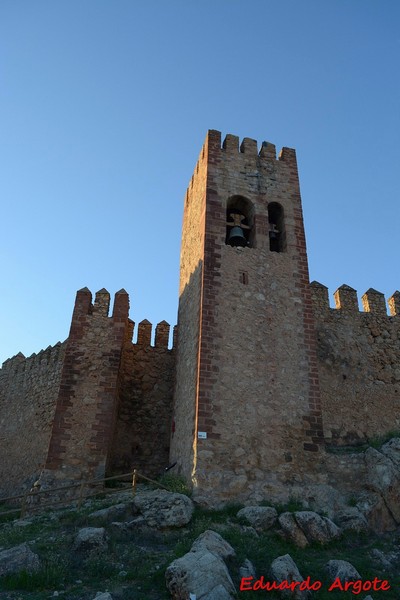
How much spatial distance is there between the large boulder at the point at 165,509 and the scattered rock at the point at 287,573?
7.32ft

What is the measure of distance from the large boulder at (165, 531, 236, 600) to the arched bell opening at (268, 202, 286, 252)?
30.2 feet

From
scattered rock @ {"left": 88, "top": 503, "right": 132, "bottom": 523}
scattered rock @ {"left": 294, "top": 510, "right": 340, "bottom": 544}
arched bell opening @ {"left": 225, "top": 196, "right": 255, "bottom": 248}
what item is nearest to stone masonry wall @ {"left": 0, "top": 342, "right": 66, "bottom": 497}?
scattered rock @ {"left": 88, "top": 503, "right": 132, "bottom": 523}

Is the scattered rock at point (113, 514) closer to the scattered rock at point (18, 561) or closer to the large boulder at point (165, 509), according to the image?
the large boulder at point (165, 509)

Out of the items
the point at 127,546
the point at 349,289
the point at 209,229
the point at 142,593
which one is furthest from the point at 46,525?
the point at 349,289

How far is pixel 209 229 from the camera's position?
1478cm

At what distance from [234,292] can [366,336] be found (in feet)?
17.3

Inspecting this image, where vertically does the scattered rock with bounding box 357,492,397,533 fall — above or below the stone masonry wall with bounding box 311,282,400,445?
below

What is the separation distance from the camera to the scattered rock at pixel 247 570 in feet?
27.9

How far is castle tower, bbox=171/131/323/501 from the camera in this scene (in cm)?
1201

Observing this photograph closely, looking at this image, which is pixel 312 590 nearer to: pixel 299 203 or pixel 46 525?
pixel 46 525

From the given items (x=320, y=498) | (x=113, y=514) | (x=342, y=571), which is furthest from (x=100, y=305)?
(x=342, y=571)

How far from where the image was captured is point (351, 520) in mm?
11453

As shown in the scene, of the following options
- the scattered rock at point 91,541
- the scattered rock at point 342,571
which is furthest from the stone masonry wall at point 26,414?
the scattered rock at point 342,571

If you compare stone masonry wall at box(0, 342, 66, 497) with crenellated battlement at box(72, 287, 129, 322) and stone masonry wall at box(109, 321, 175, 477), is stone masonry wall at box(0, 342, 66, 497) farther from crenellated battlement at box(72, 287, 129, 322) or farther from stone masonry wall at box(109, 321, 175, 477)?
crenellated battlement at box(72, 287, 129, 322)
